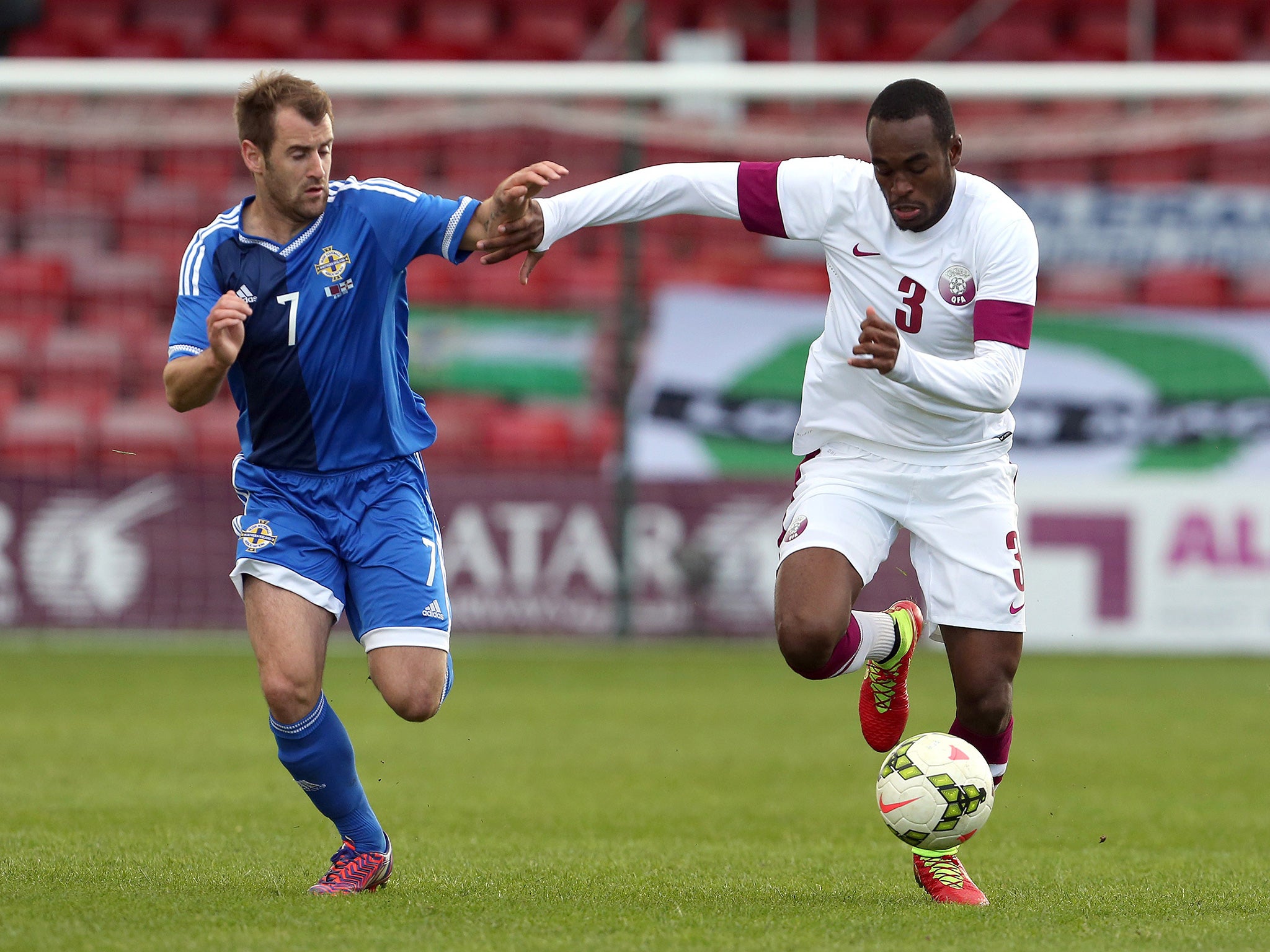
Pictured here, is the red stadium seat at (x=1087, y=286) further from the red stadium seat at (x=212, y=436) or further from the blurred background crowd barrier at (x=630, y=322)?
the red stadium seat at (x=212, y=436)

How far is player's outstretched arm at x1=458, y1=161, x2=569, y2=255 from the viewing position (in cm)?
496

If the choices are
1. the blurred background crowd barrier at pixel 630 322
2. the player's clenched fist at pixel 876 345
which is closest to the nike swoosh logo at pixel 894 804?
the player's clenched fist at pixel 876 345

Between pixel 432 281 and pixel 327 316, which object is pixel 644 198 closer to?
pixel 327 316

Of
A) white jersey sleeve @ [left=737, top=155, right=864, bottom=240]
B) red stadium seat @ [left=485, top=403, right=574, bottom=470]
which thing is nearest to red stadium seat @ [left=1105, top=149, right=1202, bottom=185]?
red stadium seat @ [left=485, top=403, right=574, bottom=470]

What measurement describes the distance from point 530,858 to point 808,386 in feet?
6.11

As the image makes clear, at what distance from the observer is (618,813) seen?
6887 mm

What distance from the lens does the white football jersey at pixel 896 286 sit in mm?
5094

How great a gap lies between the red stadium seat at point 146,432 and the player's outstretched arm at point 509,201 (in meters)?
9.48

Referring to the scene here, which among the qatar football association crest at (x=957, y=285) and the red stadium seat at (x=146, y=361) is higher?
the qatar football association crest at (x=957, y=285)

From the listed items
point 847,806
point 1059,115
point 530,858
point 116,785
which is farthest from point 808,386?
point 1059,115

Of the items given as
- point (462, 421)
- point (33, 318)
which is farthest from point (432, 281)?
point (33, 318)

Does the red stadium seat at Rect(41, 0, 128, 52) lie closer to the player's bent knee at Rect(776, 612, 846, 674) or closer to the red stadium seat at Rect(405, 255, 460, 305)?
the red stadium seat at Rect(405, 255, 460, 305)

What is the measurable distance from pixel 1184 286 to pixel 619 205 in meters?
11.5

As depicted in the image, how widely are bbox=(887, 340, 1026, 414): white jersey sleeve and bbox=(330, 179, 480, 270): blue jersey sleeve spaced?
57.5 inches
